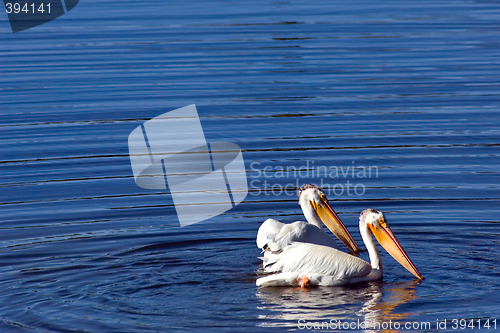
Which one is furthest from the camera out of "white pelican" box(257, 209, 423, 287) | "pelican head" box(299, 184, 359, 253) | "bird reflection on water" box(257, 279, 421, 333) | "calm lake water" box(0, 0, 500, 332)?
"pelican head" box(299, 184, 359, 253)

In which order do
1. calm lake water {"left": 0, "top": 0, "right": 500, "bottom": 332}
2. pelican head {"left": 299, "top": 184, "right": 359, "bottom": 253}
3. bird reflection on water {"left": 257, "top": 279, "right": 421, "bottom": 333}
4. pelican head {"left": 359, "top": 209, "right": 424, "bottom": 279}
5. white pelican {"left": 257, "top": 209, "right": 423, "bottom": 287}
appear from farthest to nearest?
pelican head {"left": 299, "top": 184, "right": 359, "bottom": 253}, pelican head {"left": 359, "top": 209, "right": 424, "bottom": 279}, white pelican {"left": 257, "top": 209, "right": 423, "bottom": 287}, calm lake water {"left": 0, "top": 0, "right": 500, "bottom": 332}, bird reflection on water {"left": 257, "top": 279, "right": 421, "bottom": 333}

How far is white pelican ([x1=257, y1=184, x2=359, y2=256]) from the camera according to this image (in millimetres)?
6551

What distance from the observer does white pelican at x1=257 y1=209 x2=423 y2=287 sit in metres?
6.18

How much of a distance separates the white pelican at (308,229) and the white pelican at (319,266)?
0.47 feet

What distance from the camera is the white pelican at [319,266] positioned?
243 inches

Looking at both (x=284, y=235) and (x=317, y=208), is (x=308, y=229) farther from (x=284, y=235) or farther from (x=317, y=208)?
(x=317, y=208)

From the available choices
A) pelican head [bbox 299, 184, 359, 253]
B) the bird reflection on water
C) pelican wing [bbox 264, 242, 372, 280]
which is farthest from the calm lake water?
pelican head [bbox 299, 184, 359, 253]

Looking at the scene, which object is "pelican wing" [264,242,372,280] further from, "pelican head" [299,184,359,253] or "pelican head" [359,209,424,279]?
"pelican head" [299,184,359,253]

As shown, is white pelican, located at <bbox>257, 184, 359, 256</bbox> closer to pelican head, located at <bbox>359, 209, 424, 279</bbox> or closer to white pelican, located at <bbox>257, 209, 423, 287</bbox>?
white pelican, located at <bbox>257, 209, 423, 287</bbox>

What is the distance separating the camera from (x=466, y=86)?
11.9 metres

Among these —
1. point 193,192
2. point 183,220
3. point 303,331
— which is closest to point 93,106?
point 193,192

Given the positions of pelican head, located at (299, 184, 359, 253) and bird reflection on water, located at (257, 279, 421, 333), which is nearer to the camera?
bird reflection on water, located at (257, 279, 421, 333)

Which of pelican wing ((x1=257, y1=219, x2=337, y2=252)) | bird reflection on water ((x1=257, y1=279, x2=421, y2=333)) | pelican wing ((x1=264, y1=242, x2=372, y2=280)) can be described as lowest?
bird reflection on water ((x1=257, y1=279, x2=421, y2=333))

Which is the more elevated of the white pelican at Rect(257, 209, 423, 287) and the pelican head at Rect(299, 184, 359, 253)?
the pelican head at Rect(299, 184, 359, 253)
